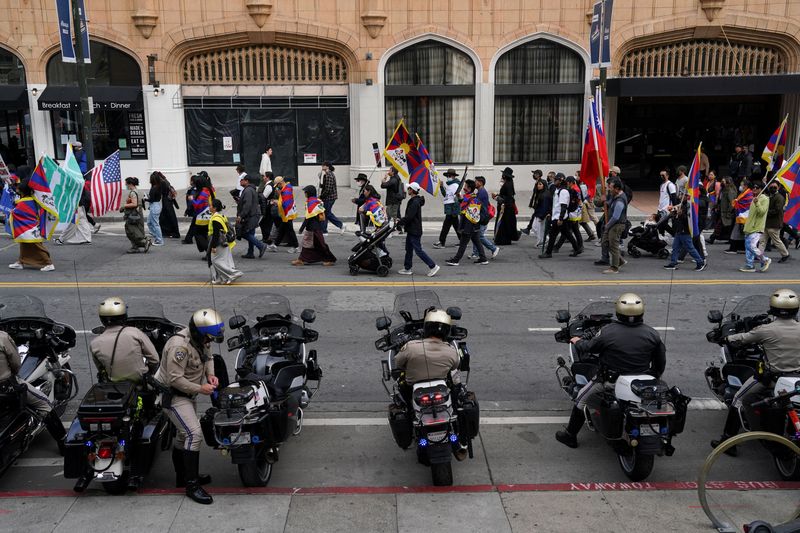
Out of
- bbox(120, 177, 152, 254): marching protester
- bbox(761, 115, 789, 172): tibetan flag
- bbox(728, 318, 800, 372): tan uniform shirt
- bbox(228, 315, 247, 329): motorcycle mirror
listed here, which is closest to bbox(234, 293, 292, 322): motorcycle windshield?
bbox(228, 315, 247, 329): motorcycle mirror

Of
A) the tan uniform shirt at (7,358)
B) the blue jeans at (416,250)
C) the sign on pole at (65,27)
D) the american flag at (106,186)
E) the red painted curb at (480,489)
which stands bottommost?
the red painted curb at (480,489)

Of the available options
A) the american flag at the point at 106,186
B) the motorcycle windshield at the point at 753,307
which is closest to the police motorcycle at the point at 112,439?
the motorcycle windshield at the point at 753,307

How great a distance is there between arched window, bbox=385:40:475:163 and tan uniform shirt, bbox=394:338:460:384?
65.6ft

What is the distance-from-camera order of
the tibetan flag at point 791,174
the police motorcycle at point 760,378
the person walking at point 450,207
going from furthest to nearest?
the person walking at point 450,207
the tibetan flag at point 791,174
the police motorcycle at point 760,378

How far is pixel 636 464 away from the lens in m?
6.43

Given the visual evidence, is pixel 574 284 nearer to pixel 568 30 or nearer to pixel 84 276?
pixel 84 276

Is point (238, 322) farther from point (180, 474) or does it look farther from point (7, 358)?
Answer: point (7, 358)

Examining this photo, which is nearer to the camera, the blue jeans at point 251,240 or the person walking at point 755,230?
the person walking at point 755,230

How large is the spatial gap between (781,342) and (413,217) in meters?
8.30

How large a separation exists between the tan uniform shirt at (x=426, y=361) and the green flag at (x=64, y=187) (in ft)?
29.1

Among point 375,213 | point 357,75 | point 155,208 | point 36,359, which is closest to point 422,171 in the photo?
point 375,213

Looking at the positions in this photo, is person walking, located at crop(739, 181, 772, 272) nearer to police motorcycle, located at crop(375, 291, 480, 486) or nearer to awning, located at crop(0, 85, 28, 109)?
police motorcycle, located at crop(375, 291, 480, 486)

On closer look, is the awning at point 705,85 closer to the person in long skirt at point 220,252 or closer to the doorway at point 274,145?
the doorway at point 274,145

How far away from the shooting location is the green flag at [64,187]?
13297mm
